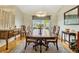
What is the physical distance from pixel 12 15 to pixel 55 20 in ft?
3.42

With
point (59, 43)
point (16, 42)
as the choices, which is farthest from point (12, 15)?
point (59, 43)

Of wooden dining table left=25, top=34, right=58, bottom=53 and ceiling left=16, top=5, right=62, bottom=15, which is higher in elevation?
ceiling left=16, top=5, right=62, bottom=15

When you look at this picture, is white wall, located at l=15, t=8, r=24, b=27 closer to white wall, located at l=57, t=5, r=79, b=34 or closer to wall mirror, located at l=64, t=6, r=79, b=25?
white wall, located at l=57, t=5, r=79, b=34

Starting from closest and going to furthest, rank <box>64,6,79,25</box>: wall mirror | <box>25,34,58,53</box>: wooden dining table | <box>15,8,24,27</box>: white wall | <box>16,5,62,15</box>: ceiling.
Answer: <box>16,5,62,15</box>: ceiling → <box>15,8,24,27</box>: white wall → <box>64,6,79,25</box>: wall mirror → <box>25,34,58,53</box>: wooden dining table

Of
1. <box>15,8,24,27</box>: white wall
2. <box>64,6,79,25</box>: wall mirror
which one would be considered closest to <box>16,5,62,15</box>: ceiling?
<box>15,8,24,27</box>: white wall

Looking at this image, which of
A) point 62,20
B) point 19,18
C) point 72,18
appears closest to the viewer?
point 19,18

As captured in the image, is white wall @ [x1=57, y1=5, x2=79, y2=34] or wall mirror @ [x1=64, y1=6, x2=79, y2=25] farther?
wall mirror @ [x1=64, y1=6, x2=79, y2=25]

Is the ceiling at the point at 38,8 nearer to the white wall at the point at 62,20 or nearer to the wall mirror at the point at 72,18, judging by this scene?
the white wall at the point at 62,20

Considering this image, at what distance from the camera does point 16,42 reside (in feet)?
9.25

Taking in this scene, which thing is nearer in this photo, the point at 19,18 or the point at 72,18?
the point at 19,18

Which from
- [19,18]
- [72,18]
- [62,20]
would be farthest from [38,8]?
[72,18]

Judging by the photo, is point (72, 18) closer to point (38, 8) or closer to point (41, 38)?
point (41, 38)

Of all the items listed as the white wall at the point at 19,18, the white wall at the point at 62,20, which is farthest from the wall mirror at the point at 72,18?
the white wall at the point at 19,18
